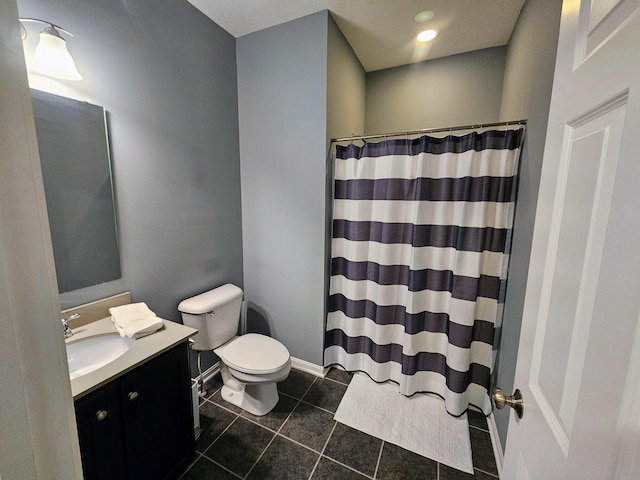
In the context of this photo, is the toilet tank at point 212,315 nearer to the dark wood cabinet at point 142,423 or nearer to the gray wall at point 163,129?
the gray wall at point 163,129

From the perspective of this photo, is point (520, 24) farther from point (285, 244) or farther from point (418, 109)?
point (285, 244)

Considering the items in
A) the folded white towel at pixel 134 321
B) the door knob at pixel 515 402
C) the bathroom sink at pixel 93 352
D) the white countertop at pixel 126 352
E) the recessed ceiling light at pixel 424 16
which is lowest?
the bathroom sink at pixel 93 352

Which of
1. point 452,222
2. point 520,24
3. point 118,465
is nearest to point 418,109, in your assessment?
point 520,24

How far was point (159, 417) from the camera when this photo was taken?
46.7 inches

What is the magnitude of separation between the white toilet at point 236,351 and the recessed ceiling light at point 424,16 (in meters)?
2.32

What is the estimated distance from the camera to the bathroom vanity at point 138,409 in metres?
0.95

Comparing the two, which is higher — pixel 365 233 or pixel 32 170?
pixel 32 170

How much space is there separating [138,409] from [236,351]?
676mm

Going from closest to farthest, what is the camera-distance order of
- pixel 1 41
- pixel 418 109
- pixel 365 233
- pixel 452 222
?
pixel 1 41 < pixel 452 222 < pixel 365 233 < pixel 418 109

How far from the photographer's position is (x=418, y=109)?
99.7 inches

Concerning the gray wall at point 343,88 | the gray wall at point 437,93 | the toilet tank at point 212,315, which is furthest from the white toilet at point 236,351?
the gray wall at point 437,93

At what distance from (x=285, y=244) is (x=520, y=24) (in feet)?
7.16

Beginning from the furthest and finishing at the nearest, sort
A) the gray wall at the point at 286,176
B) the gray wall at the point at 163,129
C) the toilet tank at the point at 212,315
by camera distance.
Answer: the gray wall at the point at 286,176, the toilet tank at the point at 212,315, the gray wall at the point at 163,129

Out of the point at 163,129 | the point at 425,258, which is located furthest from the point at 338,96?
the point at 425,258
